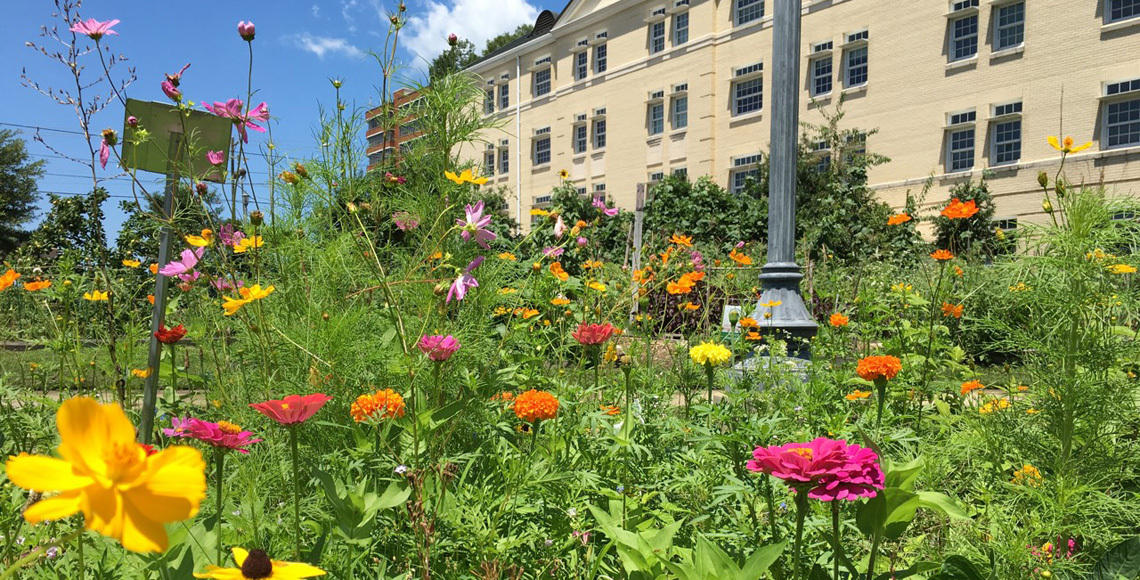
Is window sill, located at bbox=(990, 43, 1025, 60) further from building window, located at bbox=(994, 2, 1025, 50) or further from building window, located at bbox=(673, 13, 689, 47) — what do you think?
building window, located at bbox=(673, 13, 689, 47)

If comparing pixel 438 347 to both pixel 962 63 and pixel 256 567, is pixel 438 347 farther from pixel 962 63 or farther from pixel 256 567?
pixel 962 63

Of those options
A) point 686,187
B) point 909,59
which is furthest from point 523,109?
point 909,59

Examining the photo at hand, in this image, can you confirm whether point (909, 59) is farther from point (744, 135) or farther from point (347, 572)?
point (347, 572)

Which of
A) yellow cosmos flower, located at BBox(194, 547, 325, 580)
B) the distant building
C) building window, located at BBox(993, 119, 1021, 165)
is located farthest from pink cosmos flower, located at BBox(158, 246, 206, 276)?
building window, located at BBox(993, 119, 1021, 165)

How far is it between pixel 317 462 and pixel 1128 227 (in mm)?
2152

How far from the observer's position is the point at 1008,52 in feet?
48.4

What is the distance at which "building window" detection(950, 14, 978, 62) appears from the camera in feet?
50.4

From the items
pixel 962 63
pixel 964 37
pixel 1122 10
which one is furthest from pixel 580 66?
pixel 1122 10

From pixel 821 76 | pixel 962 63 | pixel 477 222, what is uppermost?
pixel 821 76

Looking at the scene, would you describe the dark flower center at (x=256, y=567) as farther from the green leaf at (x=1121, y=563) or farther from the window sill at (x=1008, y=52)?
the window sill at (x=1008, y=52)

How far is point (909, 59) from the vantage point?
16.2 m

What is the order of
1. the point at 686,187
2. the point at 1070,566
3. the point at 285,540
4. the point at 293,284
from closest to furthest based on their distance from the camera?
the point at 285,540 < the point at 1070,566 < the point at 293,284 < the point at 686,187

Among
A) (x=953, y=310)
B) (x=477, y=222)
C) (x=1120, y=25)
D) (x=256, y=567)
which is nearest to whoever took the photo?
(x=256, y=567)

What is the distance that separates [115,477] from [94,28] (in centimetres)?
228
